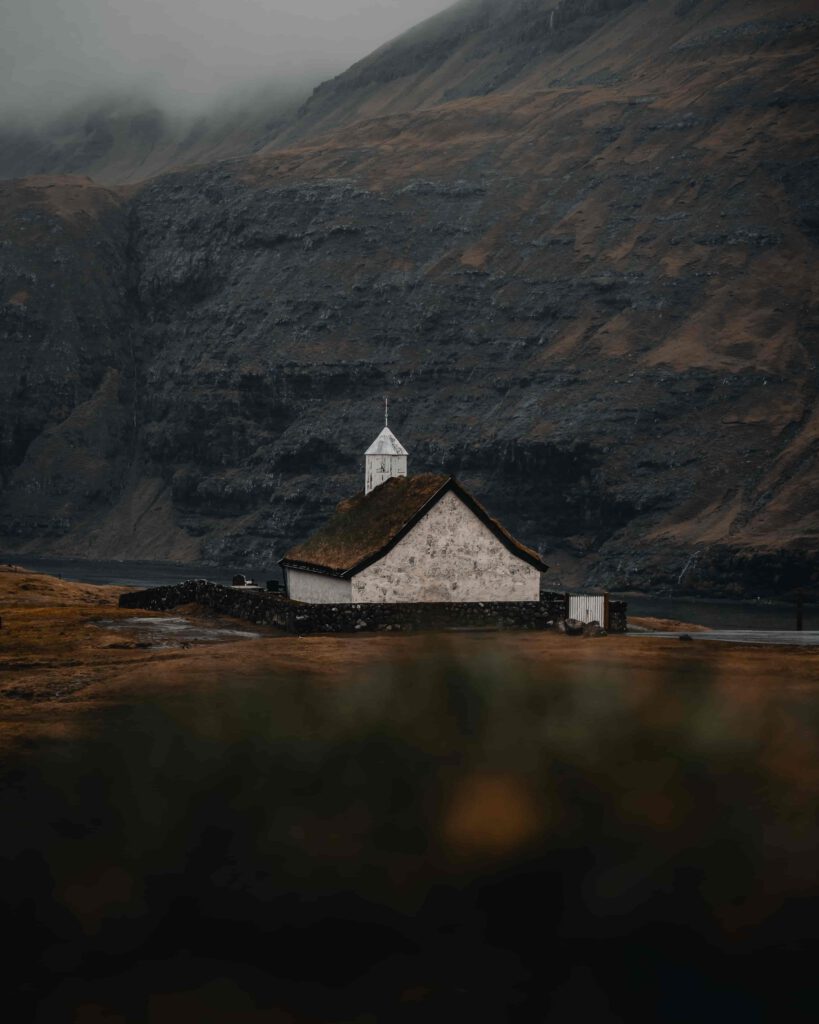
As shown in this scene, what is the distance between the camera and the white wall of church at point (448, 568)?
52.8m

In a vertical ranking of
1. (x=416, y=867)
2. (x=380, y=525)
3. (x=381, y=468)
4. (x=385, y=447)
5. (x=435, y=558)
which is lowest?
(x=416, y=867)

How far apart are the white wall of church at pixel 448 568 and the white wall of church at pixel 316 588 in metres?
1.53

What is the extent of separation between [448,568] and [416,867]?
30.9 meters

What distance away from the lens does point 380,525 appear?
55.3m

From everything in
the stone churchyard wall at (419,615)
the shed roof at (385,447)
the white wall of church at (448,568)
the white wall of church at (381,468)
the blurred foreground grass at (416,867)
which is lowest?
the blurred foreground grass at (416,867)

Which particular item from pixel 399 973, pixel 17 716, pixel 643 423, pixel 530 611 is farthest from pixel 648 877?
pixel 643 423

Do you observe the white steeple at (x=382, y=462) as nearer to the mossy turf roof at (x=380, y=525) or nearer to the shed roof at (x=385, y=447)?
the shed roof at (x=385, y=447)

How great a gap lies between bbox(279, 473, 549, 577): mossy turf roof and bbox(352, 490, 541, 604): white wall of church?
33cm

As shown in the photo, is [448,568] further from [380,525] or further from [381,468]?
[381,468]

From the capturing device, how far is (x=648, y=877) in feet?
73.2

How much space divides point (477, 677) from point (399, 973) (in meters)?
19.9

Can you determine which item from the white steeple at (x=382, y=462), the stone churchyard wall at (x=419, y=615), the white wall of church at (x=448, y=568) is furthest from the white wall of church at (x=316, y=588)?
the white steeple at (x=382, y=462)

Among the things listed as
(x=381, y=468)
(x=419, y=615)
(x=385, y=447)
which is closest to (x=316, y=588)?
(x=381, y=468)

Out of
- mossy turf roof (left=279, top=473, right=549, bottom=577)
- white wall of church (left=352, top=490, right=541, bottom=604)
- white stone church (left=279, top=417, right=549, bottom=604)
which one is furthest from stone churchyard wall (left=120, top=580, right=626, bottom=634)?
mossy turf roof (left=279, top=473, right=549, bottom=577)
